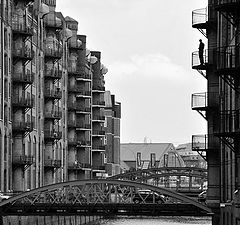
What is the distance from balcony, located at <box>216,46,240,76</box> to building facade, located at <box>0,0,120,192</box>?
32.7m

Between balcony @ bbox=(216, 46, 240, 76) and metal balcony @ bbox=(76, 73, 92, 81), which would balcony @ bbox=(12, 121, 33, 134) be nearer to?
metal balcony @ bbox=(76, 73, 92, 81)

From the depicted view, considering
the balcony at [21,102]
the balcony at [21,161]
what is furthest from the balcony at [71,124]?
the balcony at [21,161]

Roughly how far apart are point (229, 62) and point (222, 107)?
7.85 metres

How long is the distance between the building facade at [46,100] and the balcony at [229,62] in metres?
32.7

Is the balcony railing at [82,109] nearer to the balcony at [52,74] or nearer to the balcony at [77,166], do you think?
the balcony at [77,166]

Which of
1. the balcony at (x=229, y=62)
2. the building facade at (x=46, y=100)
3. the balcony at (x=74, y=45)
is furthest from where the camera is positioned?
the balcony at (x=74, y=45)

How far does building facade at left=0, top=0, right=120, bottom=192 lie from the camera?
74.8 meters

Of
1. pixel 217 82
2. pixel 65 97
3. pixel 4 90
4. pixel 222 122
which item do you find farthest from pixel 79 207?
pixel 65 97

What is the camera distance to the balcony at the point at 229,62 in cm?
3791

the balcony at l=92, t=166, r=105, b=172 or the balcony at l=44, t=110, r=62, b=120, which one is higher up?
the balcony at l=44, t=110, r=62, b=120

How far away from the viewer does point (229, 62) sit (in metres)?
39.8

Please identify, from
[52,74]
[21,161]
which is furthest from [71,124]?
[21,161]

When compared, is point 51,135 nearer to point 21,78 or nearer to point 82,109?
point 21,78

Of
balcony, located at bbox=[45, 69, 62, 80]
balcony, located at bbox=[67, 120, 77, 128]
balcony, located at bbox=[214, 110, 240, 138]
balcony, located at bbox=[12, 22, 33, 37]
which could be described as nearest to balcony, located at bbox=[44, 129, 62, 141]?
balcony, located at bbox=[45, 69, 62, 80]
